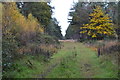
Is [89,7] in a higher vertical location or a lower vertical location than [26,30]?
higher

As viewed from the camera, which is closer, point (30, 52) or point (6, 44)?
point (6, 44)

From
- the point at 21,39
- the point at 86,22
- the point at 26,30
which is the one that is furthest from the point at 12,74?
the point at 86,22

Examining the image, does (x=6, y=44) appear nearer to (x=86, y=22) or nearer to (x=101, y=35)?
(x=101, y=35)

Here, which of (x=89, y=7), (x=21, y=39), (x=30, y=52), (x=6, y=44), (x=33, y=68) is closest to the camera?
(x=6, y=44)

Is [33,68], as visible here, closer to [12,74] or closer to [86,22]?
[12,74]

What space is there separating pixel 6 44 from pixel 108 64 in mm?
4404

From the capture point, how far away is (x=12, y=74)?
236 inches

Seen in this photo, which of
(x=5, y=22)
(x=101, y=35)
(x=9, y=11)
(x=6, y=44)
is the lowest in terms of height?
(x=101, y=35)

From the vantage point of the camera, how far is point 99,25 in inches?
949

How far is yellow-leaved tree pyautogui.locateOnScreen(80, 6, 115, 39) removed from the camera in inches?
945

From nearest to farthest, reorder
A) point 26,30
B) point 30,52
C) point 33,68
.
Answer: point 33,68
point 30,52
point 26,30

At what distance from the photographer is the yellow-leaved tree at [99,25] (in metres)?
24.0

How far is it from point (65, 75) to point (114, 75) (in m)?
1.74

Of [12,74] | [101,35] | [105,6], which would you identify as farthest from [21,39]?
[105,6]
